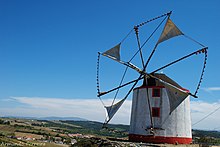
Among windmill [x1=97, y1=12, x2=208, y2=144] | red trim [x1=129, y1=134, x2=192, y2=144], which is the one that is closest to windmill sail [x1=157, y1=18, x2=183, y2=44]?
windmill [x1=97, y1=12, x2=208, y2=144]

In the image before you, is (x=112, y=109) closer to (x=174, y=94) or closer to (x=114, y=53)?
(x=114, y=53)

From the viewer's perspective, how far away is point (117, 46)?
84.1 ft

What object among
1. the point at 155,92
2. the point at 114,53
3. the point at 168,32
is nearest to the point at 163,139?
the point at 155,92

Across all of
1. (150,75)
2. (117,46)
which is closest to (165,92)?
(150,75)

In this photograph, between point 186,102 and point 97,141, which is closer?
point 97,141

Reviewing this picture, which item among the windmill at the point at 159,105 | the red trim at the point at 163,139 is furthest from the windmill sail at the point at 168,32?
the red trim at the point at 163,139

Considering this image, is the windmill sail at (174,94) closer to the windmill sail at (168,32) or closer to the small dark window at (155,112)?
the small dark window at (155,112)

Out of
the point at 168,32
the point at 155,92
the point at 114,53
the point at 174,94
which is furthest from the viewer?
the point at 114,53

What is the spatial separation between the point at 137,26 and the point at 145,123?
876 cm

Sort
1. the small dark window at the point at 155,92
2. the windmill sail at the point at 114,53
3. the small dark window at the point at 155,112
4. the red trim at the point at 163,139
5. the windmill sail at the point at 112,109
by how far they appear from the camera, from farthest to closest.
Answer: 1. the windmill sail at the point at 112,109
2. the windmill sail at the point at 114,53
3. the small dark window at the point at 155,92
4. the small dark window at the point at 155,112
5. the red trim at the point at 163,139

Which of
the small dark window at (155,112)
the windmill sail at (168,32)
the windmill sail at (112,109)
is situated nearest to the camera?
the small dark window at (155,112)

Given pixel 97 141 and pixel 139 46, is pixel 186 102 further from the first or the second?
pixel 97 141

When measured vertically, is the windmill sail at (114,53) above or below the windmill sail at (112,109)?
above

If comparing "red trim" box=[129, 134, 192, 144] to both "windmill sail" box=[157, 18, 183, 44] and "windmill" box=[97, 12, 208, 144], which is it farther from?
"windmill sail" box=[157, 18, 183, 44]
